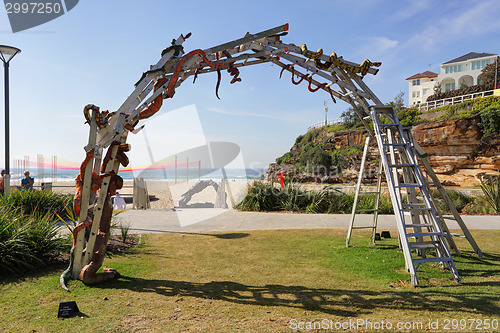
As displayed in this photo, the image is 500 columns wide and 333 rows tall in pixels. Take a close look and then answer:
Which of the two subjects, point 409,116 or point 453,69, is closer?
point 409,116

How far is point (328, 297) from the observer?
4070mm

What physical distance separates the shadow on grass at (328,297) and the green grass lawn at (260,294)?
12 mm

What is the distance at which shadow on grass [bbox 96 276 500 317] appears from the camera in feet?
12.2

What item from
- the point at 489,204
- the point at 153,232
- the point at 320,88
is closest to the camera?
the point at 320,88

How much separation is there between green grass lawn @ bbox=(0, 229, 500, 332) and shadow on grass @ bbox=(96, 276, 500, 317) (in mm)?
12

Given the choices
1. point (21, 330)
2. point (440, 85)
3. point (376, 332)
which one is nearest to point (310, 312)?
point (376, 332)

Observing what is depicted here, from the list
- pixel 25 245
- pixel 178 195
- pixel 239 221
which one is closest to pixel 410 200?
pixel 239 221

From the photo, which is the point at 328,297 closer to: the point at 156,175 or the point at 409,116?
the point at 409,116

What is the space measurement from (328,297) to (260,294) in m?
0.87

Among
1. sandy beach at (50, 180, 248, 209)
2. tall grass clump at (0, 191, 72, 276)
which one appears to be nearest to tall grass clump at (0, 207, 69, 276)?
tall grass clump at (0, 191, 72, 276)

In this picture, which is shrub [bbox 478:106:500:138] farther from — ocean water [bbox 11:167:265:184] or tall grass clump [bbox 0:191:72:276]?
tall grass clump [bbox 0:191:72:276]

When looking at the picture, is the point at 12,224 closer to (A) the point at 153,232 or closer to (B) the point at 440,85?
(A) the point at 153,232

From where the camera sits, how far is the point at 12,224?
17.9ft

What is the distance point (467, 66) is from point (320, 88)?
7340 cm
